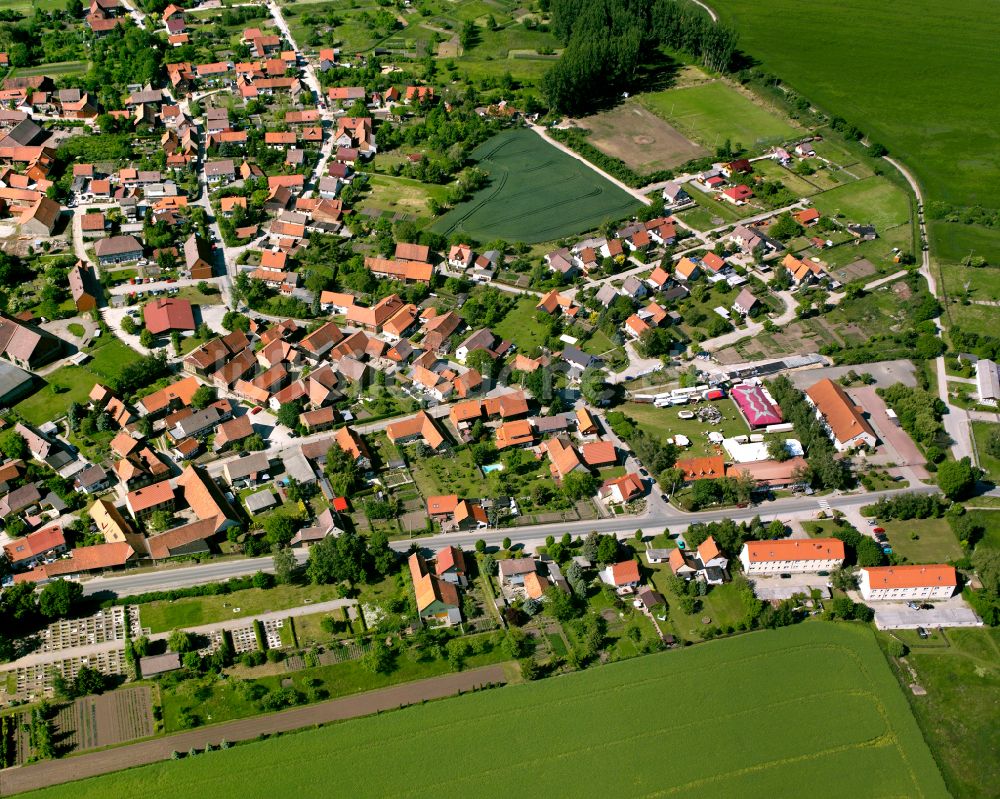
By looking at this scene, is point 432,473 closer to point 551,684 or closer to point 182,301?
point 551,684

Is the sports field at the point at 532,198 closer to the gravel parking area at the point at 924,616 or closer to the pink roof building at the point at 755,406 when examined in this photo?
the pink roof building at the point at 755,406

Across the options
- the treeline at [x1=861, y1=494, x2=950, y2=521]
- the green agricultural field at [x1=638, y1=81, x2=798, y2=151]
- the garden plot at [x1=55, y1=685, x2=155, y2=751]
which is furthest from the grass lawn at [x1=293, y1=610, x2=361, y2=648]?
the green agricultural field at [x1=638, y1=81, x2=798, y2=151]

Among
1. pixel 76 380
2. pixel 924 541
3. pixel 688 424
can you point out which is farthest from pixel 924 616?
pixel 76 380

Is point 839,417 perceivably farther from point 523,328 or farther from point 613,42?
point 613,42

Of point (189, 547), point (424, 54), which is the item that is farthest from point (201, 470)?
point (424, 54)

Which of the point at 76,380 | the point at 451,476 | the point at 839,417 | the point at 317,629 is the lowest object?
the point at 317,629

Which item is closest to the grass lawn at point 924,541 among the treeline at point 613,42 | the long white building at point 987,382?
the long white building at point 987,382
